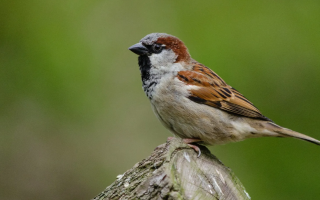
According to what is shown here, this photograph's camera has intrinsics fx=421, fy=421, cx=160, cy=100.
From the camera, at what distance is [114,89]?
443 centimetres

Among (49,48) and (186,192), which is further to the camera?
(49,48)

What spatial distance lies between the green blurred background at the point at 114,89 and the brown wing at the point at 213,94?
0.74m

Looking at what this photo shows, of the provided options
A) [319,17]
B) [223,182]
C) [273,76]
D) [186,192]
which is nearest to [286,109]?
[273,76]

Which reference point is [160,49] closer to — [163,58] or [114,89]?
[163,58]

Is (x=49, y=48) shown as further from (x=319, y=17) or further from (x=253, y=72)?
(x=319, y=17)

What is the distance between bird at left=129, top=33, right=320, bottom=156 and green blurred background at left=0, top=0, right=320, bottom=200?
0.79 m

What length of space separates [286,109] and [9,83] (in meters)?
2.55

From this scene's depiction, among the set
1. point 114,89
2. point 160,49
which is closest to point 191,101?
point 160,49

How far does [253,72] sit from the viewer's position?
3.86 meters

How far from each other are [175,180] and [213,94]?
1.48 metres

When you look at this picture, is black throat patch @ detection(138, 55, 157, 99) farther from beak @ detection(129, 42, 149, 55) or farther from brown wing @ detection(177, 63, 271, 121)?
brown wing @ detection(177, 63, 271, 121)

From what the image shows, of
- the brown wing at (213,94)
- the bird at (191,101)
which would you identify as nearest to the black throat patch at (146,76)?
the bird at (191,101)

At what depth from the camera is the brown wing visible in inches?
115

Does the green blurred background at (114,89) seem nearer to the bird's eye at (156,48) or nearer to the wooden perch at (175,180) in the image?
the bird's eye at (156,48)
